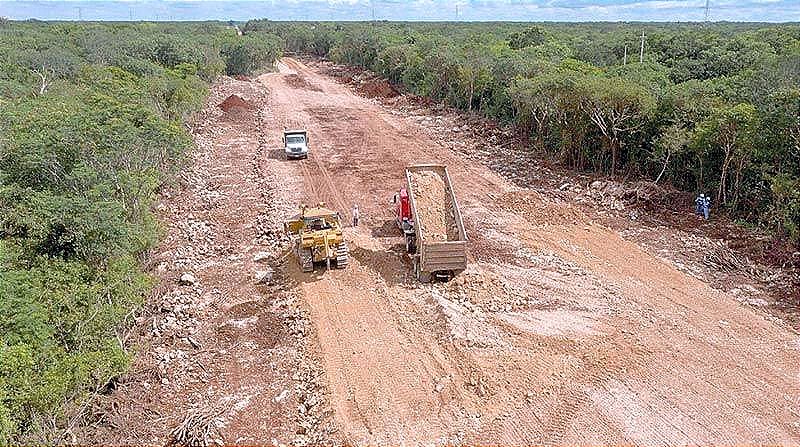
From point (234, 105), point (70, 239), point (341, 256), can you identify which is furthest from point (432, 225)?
point (234, 105)

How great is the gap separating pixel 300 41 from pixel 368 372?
98670 mm

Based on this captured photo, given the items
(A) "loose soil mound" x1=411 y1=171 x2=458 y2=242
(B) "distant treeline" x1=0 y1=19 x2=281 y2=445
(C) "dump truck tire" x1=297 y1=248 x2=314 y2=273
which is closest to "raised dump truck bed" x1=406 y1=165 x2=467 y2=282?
(A) "loose soil mound" x1=411 y1=171 x2=458 y2=242

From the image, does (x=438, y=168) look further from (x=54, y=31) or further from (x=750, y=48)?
(x=54, y=31)

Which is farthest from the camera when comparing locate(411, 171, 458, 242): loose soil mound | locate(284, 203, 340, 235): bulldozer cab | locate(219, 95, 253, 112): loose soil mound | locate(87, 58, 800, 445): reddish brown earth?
locate(219, 95, 253, 112): loose soil mound

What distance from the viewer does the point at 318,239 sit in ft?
56.0

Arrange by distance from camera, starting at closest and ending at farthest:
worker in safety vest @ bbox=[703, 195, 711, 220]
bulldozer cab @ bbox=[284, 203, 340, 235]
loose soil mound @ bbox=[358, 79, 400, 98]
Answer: bulldozer cab @ bbox=[284, 203, 340, 235]
worker in safety vest @ bbox=[703, 195, 711, 220]
loose soil mound @ bbox=[358, 79, 400, 98]

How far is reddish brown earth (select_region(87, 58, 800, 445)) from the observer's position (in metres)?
11.4

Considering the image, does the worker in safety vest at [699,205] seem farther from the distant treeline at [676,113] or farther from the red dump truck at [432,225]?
the red dump truck at [432,225]

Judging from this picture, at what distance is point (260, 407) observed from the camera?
12.1m

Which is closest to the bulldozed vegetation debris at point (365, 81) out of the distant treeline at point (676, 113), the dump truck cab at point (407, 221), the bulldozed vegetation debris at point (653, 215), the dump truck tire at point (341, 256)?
the distant treeline at point (676, 113)

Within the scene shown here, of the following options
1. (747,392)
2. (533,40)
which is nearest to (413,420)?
(747,392)

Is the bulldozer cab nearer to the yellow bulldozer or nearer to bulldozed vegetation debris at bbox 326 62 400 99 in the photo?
the yellow bulldozer

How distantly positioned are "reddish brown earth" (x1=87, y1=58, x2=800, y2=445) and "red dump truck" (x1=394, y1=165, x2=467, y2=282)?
0.64 m

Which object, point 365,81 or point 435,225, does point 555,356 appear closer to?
point 435,225
